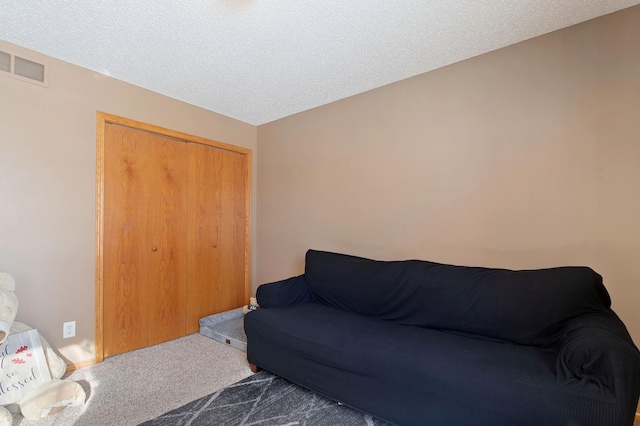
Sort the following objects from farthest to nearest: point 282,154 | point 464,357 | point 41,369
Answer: point 282,154 < point 41,369 < point 464,357

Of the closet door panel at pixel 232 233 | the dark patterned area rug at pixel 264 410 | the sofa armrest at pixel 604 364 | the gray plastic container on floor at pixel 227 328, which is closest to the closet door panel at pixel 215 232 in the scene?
the closet door panel at pixel 232 233

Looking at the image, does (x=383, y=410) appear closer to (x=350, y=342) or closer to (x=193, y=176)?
(x=350, y=342)

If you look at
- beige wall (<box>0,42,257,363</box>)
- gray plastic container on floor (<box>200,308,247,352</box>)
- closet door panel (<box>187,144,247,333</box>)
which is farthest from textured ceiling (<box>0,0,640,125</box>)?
gray plastic container on floor (<box>200,308,247,352</box>)

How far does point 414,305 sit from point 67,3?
110 inches

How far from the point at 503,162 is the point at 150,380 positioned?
2.98 m

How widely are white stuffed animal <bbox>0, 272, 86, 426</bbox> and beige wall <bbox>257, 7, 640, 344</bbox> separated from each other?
2.16 m

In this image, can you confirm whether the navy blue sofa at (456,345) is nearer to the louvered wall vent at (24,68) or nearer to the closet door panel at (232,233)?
the closet door panel at (232,233)

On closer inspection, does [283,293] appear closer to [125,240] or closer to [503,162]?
[125,240]

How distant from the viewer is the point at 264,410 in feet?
5.89

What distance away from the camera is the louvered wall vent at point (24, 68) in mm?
2068

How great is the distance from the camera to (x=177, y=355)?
2.58 meters

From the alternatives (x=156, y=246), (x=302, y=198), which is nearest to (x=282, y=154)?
(x=302, y=198)

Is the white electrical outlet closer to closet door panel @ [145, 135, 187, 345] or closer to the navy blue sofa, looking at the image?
closet door panel @ [145, 135, 187, 345]

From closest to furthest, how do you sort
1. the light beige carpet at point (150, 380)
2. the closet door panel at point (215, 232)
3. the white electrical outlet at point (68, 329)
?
1. the light beige carpet at point (150, 380)
2. the white electrical outlet at point (68, 329)
3. the closet door panel at point (215, 232)
